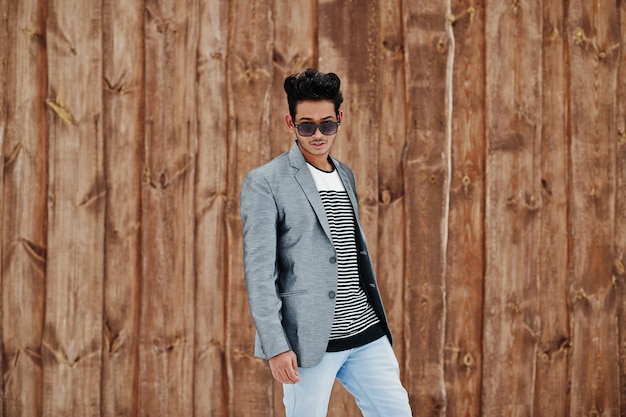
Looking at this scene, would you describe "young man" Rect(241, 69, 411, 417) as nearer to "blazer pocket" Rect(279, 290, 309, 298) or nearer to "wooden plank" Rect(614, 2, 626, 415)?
"blazer pocket" Rect(279, 290, 309, 298)

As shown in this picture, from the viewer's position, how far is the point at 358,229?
219 centimetres

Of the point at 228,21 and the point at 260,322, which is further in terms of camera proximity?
the point at 228,21

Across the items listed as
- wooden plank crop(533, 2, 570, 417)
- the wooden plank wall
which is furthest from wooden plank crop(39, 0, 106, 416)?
wooden plank crop(533, 2, 570, 417)

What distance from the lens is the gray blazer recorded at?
1940mm

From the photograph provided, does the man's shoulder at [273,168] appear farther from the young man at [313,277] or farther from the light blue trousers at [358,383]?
the light blue trousers at [358,383]

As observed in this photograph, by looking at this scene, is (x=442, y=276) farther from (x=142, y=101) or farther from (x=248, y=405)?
(x=142, y=101)

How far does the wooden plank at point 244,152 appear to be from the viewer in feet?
10.1

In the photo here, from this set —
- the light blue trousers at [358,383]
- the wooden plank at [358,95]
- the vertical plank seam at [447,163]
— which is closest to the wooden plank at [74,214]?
the wooden plank at [358,95]

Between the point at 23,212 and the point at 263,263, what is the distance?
182 centimetres

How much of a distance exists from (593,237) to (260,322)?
2.21m

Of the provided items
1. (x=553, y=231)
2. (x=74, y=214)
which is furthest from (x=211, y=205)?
(x=553, y=231)

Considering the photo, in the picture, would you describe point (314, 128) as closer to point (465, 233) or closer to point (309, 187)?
point (309, 187)

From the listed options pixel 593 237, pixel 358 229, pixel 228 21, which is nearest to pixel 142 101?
pixel 228 21

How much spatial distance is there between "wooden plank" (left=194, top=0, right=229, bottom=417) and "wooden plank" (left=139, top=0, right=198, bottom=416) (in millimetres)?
38
